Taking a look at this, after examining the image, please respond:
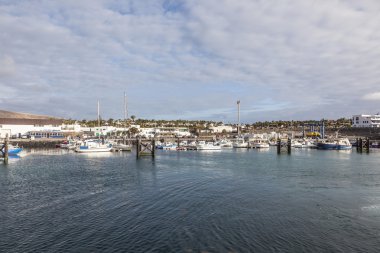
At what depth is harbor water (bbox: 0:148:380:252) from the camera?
716 inches

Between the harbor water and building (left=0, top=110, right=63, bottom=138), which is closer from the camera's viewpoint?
the harbor water

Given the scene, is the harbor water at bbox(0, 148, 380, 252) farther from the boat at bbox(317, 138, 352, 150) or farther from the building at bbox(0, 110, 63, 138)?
the building at bbox(0, 110, 63, 138)

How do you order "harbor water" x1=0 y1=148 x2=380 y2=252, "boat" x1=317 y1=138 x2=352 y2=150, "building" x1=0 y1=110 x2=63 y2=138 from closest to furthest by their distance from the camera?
"harbor water" x1=0 y1=148 x2=380 y2=252 < "boat" x1=317 y1=138 x2=352 y2=150 < "building" x1=0 y1=110 x2=63 y2=138

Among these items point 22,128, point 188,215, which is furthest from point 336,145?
point 22,128

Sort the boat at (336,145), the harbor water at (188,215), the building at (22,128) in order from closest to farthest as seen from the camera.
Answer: the harbor water at (188,215) < the boat at (336,145) < the building at (22,128)

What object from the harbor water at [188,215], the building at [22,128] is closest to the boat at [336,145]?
the harbor water at [188,215]

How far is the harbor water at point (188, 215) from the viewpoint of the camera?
1819 cm

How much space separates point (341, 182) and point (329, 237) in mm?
23228

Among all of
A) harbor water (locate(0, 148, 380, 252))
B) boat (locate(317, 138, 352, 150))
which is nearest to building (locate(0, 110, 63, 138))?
harbor water (locate(0, 148, 380, 252))

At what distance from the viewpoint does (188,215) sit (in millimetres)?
24047

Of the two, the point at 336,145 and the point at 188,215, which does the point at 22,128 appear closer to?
the point at 336,145

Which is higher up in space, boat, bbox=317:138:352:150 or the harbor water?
boat, bbox=317:138:352:150

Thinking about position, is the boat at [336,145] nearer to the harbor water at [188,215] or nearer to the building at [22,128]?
the harbor water at [188,215]

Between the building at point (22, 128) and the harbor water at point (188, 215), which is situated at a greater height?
the building at point (22, 128)
